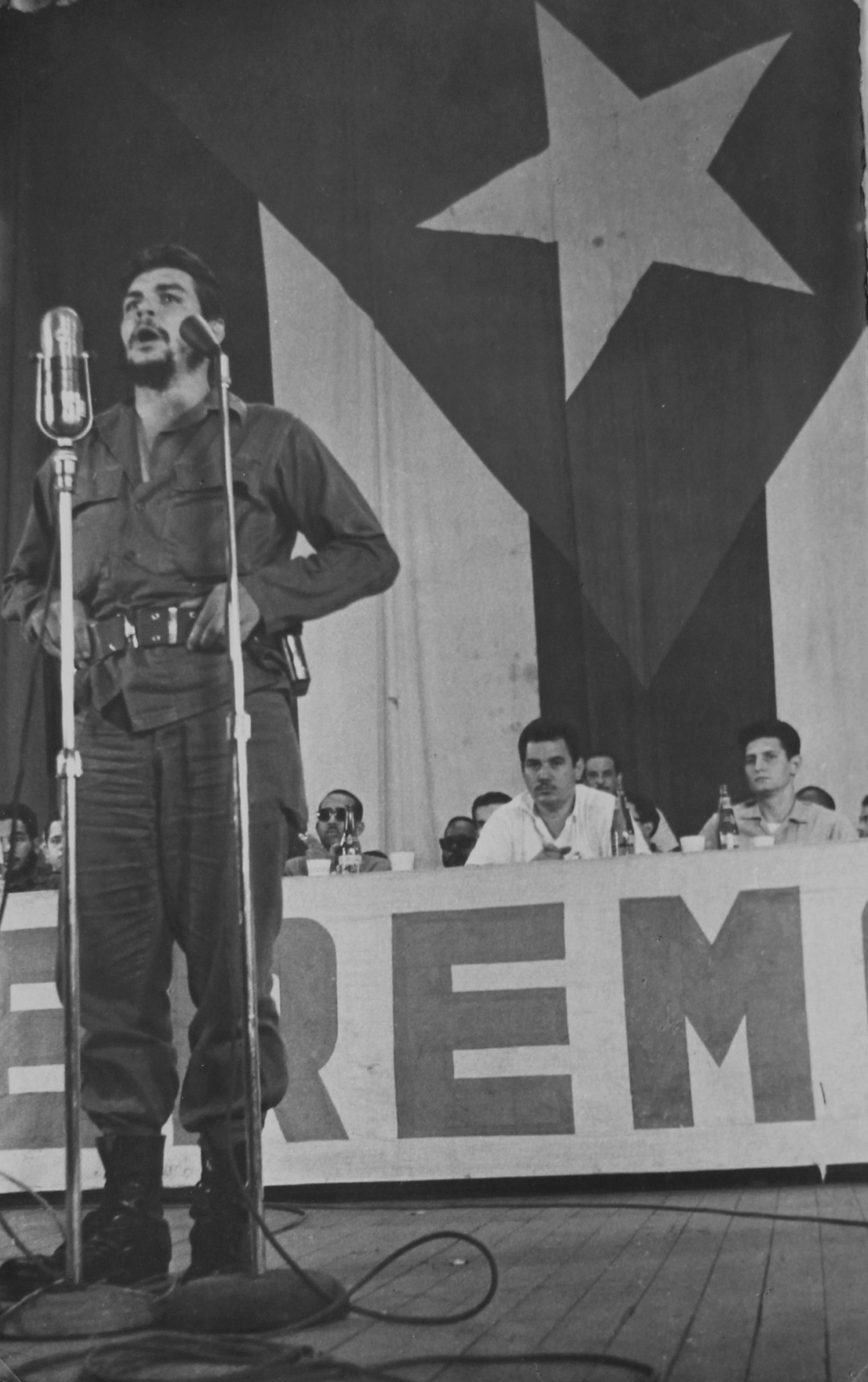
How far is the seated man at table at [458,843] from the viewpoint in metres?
4.75

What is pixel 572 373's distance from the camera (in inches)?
199

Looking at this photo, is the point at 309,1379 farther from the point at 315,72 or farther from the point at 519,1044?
the point at 315,72

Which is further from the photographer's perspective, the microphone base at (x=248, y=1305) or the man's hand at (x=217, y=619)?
the man's hand at (x=217, y=619)

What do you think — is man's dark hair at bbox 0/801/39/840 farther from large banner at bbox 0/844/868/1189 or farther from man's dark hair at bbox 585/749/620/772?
man's dark hair at bbox 585/749/620/772

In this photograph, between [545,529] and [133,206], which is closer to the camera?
[133,206]

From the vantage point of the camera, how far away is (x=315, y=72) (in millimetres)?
4086

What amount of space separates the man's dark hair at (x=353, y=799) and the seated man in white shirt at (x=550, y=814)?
0.73m

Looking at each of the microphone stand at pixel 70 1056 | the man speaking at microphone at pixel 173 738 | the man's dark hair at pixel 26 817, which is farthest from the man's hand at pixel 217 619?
the man's dark hair at pixel 26 817

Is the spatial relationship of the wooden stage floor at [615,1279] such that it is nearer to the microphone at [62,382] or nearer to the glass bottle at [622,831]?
the glass bottle at [622,831]

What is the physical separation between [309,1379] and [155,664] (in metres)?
1.17

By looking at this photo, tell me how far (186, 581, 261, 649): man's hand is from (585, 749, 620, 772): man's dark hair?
108 inches

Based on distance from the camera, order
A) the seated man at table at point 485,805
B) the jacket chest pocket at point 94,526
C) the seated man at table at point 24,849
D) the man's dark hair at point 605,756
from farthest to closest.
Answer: the man's dark hair at point 605,756 → the seated man at table at point 485,805 → the seated man at table at point 24,849 → the jacket chest pocket at point 94,526

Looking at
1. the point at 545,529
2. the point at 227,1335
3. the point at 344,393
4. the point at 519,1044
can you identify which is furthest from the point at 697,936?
the point at 344,393

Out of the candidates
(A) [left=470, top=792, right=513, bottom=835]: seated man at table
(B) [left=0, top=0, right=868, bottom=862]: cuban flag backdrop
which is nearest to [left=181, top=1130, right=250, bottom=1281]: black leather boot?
(B) [left=0, top=0, right=868, bottom=862]: cuban flag backdrop
